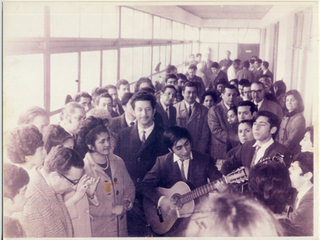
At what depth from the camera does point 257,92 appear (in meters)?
3.94

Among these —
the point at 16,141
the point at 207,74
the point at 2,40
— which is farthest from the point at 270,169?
the point at 2,40

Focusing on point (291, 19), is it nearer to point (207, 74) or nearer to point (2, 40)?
point (207, 74)

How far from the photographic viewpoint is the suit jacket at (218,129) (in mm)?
3928

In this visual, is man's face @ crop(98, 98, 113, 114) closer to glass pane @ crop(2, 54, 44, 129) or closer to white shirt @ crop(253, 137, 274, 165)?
glass pane @ crop(2, 54, 44, 129)

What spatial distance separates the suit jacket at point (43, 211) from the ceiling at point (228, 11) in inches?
70.9

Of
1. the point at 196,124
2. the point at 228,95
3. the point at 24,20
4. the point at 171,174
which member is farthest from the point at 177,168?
the point at 24,20

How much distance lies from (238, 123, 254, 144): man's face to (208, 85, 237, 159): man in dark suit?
0.10 meters

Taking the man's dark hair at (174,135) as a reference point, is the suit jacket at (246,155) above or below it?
A: below

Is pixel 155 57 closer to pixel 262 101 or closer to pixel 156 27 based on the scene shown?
pixel 156 27

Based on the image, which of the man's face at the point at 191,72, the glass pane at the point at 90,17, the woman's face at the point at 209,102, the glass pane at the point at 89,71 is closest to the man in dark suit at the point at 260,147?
the woman's face at the point at 209,102

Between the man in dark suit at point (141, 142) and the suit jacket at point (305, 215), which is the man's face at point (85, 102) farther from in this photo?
the suit jacket at point (305, 215)

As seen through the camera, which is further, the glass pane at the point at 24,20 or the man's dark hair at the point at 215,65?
the man's dark hair at the point at 215,65

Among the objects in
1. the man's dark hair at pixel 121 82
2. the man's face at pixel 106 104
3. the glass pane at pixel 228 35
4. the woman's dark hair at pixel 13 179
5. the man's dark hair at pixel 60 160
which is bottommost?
the woman's dark hair at pixel 13 179

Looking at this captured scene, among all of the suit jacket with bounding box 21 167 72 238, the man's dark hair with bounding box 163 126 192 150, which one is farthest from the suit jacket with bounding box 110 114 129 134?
the suit jacket with bounding box 21 167 72 238
